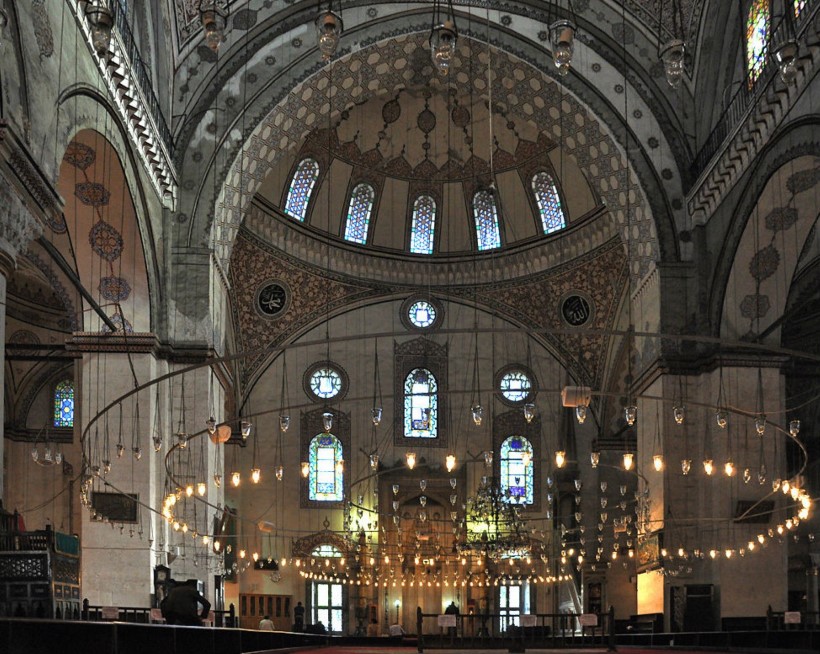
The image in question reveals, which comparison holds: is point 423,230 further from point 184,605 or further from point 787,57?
point 787,57

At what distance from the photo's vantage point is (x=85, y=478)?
15844mm

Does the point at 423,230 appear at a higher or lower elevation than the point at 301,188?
lower

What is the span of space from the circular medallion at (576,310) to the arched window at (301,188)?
231 inches

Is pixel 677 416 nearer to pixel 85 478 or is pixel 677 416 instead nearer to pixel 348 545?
pixel 85 478

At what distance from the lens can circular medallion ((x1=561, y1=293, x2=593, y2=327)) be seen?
2673 cm

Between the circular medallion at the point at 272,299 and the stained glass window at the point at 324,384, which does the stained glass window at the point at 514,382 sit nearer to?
the stained glass window at the point at 324,384

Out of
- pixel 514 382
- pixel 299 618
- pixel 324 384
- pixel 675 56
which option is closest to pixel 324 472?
pixel 324 384

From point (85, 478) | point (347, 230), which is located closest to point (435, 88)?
point (347, 230)

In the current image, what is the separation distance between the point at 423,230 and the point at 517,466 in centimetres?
562

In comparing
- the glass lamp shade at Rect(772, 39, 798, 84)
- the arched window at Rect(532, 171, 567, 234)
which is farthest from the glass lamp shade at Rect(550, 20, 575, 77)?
the arched window at Rect(532, 171, 567, 234)

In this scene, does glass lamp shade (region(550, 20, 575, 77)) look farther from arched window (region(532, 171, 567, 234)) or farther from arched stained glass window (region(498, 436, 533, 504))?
arched stained glass window (region(498, 436, 533, 504))

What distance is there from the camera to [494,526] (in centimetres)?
2591

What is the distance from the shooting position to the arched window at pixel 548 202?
2719cm

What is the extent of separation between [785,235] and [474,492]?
38.2ft
